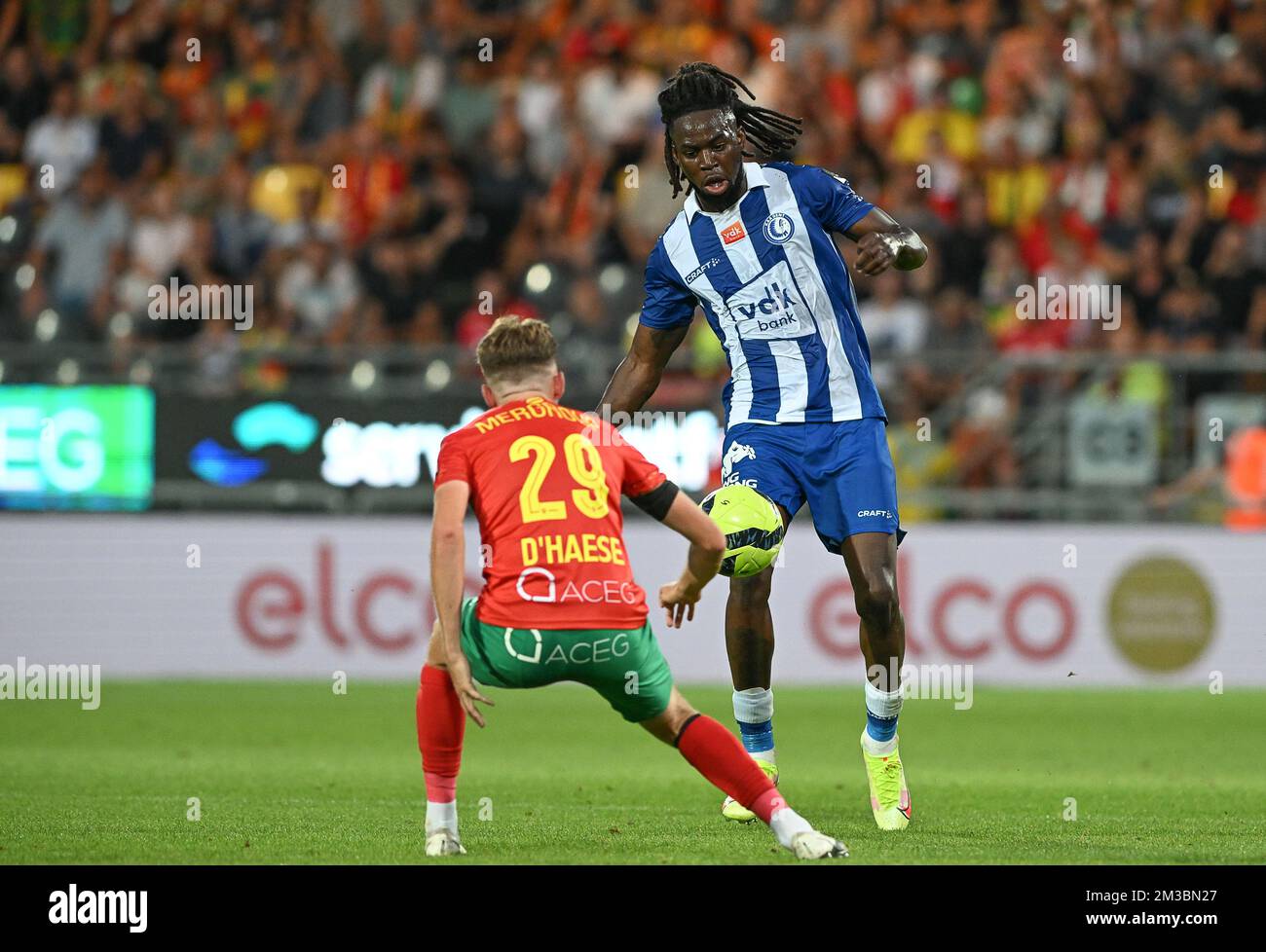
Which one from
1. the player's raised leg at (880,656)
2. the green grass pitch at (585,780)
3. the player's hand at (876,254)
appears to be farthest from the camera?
the player's raised leg at (880,656)

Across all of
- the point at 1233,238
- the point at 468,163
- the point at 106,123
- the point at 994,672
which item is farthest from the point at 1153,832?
the point at 106,123

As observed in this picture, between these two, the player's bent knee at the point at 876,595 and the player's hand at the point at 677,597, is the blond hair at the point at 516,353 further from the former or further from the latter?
the player's bent knee at the point at 876,595

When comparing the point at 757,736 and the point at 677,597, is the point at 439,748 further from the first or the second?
the point at 757,736

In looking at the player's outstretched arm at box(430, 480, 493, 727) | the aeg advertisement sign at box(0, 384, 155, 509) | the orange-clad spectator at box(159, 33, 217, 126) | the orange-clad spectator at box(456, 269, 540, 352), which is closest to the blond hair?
the player's outstretched arm at box(430, 480, 493, 727)

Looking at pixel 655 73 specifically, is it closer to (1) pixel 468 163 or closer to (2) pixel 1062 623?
(1) pixel 468 163

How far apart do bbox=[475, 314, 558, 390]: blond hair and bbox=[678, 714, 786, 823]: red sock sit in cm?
128

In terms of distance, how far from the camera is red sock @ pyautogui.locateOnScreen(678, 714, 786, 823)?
637 centimetres

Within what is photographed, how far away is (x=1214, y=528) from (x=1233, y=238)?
288cm

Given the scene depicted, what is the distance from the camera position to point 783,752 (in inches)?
435

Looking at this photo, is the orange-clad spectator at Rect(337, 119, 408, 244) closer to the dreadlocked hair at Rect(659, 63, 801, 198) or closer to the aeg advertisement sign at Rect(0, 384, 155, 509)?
the aeg advertisement sign at Rect(0, 384, 155, 509)

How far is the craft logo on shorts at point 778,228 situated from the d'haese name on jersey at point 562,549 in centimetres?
230

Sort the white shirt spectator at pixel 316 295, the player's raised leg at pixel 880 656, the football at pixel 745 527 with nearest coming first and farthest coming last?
1. the football at pixel 745 527
2. the player's raised leg at pixel 880 656
3. the white shirt spectator at pixel 316 295

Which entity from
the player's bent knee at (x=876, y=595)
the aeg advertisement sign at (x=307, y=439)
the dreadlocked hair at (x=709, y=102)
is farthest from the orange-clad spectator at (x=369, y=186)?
the player's bent knee at (x=876, y=595)

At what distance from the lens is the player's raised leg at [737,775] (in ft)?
20.7
